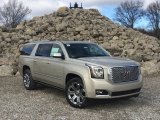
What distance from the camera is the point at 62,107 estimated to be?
941cm

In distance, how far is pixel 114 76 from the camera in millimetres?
8883

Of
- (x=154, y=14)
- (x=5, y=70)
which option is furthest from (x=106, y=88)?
(x=154, y=14)

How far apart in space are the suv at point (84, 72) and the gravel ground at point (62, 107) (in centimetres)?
42

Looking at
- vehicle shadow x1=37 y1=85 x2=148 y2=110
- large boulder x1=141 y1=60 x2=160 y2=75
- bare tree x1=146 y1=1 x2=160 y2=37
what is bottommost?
vehicle shadow x1=37 y1=85 x2=148 y2=110

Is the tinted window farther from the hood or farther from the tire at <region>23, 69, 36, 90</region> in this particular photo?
the hood

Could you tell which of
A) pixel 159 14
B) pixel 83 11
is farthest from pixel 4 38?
pixel 159 14

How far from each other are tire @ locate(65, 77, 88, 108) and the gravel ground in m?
0.17

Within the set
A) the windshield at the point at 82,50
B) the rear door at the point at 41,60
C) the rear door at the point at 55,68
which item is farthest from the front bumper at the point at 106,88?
the rear door at the point at 41,60

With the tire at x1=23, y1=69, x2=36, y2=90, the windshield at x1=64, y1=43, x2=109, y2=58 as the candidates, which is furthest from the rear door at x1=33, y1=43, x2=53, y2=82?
the windshield at x1=64, y1=43, x2=109, y2=58

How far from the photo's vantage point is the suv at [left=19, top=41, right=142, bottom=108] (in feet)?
29.0

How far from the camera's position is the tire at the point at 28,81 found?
12.0 meters

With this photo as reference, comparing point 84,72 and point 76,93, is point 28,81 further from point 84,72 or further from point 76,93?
point 84,72

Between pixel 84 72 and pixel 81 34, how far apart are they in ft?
43.0

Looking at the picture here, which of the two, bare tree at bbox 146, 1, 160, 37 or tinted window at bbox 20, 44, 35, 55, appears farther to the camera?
bare tree at bbox 146, 1, 160, 37
